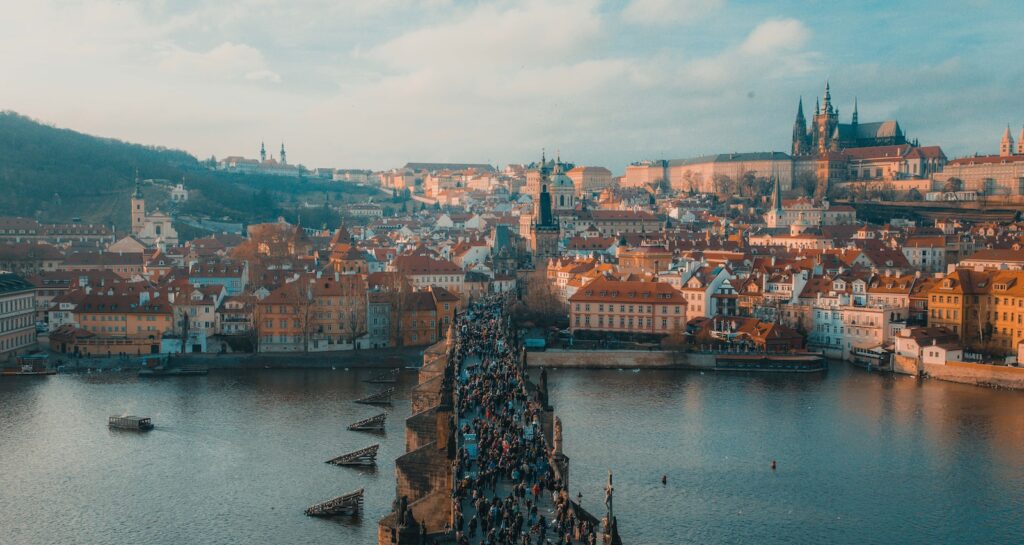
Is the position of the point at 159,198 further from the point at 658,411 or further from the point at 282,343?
the point at 658,411

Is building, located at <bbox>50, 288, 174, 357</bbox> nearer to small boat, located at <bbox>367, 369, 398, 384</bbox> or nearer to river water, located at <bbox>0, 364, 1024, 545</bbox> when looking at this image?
river water, located at <bbox>0, 364, 1024, 545</bbox>

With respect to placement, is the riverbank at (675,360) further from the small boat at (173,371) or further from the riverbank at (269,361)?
the small boat at (173,371)

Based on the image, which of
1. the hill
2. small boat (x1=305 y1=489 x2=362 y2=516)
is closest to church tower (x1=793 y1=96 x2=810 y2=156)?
the hill


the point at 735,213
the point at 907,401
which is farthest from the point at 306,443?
the point at 735,213

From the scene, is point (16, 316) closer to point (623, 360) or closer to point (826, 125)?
point (623, 360)

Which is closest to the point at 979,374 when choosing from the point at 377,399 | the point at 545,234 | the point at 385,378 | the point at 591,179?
the point at 385,378

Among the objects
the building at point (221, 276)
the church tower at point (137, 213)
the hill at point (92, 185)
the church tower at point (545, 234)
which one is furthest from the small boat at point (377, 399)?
the hill at point (92, 185)
